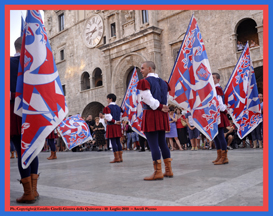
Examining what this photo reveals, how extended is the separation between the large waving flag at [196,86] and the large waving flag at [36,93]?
2705 mm

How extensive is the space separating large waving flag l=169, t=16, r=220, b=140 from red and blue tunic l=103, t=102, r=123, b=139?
2264 millimetres

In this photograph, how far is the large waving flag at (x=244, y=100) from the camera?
23.3 feet

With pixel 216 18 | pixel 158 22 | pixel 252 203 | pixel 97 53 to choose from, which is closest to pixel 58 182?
pixel 252 203

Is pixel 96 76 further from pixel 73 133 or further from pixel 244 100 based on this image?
pixel 244 100

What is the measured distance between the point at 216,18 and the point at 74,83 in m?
13.8

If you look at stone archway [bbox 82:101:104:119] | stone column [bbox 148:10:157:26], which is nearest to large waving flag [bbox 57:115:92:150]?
stone column [bbox 148:10:157:26]

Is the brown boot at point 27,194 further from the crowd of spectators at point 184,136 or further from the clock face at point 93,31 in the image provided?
the clock face at point 93,31

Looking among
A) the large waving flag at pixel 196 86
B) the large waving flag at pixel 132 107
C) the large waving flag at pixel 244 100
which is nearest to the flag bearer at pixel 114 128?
the large waving flag at pixel 132 107

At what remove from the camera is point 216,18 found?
1509 cm

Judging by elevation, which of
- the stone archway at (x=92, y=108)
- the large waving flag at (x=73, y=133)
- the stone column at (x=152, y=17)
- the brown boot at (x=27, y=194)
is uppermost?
the stone column at (x=152, y=17)

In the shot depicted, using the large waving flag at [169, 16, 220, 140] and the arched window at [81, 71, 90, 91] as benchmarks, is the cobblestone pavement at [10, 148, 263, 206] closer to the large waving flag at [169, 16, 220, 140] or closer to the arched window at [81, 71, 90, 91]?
the large waving flag at [169, 16, 220, 140]

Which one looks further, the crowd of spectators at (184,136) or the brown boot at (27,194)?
the crowd of spectators at (184,136)

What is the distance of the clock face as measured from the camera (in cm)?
2156

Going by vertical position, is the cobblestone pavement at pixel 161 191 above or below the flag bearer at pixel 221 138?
below
